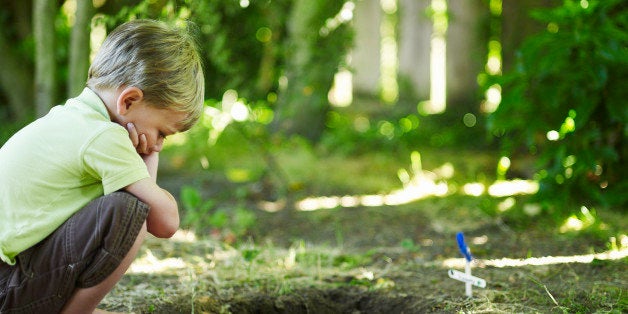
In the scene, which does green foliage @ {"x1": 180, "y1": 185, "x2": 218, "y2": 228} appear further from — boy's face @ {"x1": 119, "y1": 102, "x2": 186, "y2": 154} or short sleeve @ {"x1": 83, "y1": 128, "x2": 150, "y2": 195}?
short sleeve @ {"x1": 83, "y1": 128, "x2": 150, "y2": 195}

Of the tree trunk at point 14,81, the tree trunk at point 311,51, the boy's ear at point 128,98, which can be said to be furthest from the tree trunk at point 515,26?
the boy's ear at point 128,98

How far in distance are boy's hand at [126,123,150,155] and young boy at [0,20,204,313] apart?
1cm

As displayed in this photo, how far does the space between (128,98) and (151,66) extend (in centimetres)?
12

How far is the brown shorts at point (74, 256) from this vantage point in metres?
1.93

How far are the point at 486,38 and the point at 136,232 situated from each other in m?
5.77

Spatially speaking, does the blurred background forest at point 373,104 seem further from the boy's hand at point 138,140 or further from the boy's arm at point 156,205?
the boy's arm at point 156,205

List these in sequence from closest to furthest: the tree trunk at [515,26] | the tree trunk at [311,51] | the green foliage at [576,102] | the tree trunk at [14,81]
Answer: the green foliage at [576,102] → the tree trunk at [311,51] → the tree trunk at [14,81] → the tree trunk at [515,26]

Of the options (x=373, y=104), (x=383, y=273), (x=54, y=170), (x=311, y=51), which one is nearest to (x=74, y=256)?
(x=54, y=170)

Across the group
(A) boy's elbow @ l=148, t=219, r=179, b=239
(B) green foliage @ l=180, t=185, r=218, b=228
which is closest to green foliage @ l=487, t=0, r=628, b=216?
(B) green foliage @ l=180, t=185, r=218, b=228

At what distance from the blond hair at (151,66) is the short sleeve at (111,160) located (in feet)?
0.63

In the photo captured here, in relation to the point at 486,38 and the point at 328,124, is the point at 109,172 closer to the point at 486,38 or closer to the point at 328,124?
the point at 328,124

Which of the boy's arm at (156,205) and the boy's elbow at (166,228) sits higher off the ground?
the boy's arm at (156,205)

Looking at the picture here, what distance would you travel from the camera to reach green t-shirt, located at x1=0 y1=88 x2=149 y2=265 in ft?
6.33

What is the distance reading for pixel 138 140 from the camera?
6.95 ft
